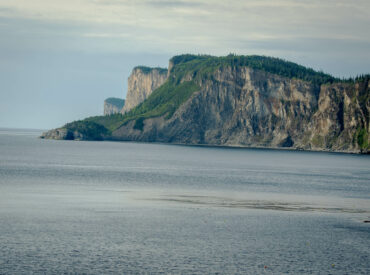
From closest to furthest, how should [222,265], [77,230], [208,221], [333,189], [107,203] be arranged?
[222,265] → [77,230] → [208,221] → [107,203] → [333,189]

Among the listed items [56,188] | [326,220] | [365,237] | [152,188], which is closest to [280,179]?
[152,188]

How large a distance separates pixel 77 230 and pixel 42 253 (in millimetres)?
9130

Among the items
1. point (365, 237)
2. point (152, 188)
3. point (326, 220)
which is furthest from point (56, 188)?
point (365, 237)

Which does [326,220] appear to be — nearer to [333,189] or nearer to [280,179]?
[333,189]

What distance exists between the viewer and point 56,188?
86.0 meters

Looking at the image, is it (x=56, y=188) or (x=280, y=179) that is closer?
(x=56, y=188)

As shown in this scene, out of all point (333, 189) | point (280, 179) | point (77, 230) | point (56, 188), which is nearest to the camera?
point (77, 230)

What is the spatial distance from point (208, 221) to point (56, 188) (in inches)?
1416

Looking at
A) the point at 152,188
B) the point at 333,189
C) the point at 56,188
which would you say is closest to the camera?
the point at 56,188

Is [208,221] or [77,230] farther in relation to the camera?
[208,221]

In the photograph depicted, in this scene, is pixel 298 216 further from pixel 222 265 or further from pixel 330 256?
pixel 222 265

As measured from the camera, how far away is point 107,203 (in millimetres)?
69312

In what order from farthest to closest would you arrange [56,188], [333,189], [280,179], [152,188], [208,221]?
[280,179] < [333,189] < [152,188] < [56,188] < [208,221]

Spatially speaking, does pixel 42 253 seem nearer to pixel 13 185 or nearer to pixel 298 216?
pixel 298 216
